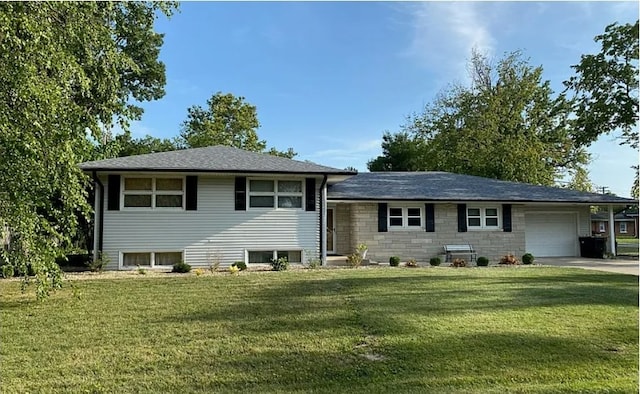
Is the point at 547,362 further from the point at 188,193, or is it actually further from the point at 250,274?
the point at 188,193

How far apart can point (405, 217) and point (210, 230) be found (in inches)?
274

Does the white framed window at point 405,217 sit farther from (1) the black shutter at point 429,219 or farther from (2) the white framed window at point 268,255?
(2) the white framed window at point 268,255

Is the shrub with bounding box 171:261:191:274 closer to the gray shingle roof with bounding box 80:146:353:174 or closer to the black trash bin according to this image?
the gray shingle roof with bounding box 80:146:353:174

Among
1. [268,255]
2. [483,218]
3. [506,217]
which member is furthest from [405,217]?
[268,255]

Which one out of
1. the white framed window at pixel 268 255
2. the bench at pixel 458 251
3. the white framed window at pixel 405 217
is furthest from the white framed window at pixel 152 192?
the bench at pixel 458 251

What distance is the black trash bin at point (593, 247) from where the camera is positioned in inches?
685

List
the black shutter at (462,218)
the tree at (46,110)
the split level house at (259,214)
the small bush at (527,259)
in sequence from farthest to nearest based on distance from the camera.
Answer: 1. the black shutter at (462,218)
2. the small bush at (527,259)
3. the split level house at (259,214)
4. the tree at (46,110)

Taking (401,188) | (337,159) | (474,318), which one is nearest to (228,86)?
(337,159)

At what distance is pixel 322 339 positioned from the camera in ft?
18.7

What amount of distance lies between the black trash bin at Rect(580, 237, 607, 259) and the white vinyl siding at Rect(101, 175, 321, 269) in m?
11.4

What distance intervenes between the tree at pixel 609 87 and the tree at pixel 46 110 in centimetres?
1927

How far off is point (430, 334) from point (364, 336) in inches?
34.0

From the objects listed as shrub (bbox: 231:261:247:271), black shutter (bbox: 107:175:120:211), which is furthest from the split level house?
shrub (bbox: 231:261:247:271)

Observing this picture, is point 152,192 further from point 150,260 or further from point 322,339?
point 322,339
